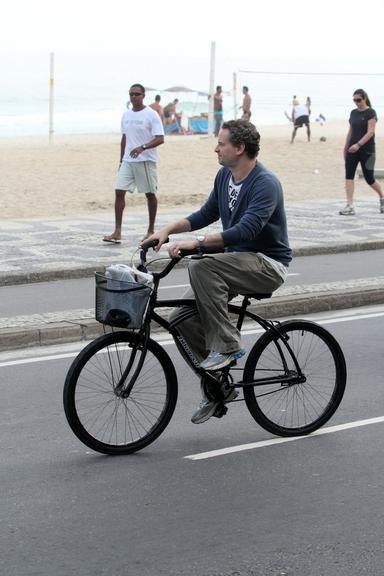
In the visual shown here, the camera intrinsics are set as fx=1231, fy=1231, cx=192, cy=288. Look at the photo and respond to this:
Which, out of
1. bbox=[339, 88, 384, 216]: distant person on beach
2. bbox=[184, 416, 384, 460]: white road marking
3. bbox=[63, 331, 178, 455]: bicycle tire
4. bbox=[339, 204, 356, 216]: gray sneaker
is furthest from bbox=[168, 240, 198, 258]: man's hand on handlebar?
bbox=[339, 204, 356, 216]: gray sneaker

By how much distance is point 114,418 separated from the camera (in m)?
6.23

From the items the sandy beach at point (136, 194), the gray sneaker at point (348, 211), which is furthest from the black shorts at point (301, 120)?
the gray sneaker at point (348, 211)

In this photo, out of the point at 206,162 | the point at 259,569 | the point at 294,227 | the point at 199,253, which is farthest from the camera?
the point at 206,162

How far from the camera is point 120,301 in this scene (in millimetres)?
5930

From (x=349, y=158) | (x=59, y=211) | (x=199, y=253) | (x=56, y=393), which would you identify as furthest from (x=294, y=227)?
(x=199, y=253)

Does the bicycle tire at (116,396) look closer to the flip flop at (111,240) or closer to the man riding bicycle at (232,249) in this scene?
the man riding bicycle at (232,249)

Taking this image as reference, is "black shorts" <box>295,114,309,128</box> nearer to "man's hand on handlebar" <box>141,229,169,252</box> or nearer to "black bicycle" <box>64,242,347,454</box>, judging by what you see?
"black bicycle" <box>64,242,347,454</box>

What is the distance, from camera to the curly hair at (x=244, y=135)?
6285mm

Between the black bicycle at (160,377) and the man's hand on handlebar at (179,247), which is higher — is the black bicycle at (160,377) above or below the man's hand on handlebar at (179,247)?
below

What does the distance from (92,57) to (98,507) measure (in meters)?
164

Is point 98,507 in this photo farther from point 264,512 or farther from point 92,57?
point 92,57

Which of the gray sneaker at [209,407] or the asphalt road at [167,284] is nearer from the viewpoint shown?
the gray sneaker at [209,407]

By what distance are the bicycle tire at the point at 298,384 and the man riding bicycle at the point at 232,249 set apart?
0.20m

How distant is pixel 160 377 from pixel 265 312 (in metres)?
4.29
